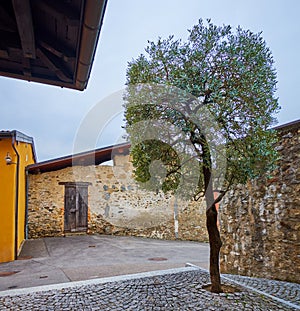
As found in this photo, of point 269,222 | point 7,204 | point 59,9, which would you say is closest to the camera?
point 59,9

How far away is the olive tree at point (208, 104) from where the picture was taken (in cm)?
293

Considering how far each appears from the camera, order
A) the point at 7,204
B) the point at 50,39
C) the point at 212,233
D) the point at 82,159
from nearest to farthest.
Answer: the point at 50,39 < the point at 212,233 < the point at 7,204 < the point at 82,159

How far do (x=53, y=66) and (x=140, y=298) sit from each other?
2.52 m

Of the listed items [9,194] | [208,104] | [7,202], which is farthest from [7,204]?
[208,104]

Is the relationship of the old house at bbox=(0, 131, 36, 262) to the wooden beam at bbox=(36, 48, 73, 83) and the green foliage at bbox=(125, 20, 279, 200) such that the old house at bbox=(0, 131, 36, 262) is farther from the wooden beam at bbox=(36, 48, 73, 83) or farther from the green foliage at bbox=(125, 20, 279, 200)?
the wooden beam at bbox=(36, 48, 73, 83)

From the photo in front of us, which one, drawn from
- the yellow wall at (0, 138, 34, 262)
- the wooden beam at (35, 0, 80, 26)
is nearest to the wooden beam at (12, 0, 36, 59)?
the wooden beam at (35, 0, 80, 26)

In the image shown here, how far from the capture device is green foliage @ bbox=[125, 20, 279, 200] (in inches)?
115

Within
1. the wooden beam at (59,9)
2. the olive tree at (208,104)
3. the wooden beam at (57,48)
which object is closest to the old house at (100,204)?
the olive tree at (208,104)

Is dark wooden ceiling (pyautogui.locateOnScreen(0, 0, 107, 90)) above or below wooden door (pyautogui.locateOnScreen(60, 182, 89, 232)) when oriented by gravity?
above

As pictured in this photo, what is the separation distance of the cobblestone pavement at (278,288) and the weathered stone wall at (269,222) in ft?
0.55

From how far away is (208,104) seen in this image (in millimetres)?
2949

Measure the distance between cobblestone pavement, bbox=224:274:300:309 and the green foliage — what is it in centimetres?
149

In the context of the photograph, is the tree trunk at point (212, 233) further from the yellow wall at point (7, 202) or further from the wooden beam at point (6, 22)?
the yellow wall at point (7, 202)

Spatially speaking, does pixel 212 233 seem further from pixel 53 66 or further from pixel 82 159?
pixel 82 159
